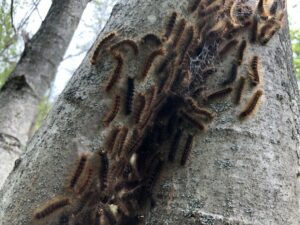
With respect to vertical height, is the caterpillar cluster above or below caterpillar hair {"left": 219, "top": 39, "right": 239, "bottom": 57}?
below

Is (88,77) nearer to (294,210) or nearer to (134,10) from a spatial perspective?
(134,10)

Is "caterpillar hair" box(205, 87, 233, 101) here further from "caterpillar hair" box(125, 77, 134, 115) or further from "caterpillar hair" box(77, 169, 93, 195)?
"caterpillar hair" box(77, 169, 93, 195)

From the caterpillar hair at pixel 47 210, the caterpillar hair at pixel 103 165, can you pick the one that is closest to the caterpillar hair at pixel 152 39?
the caterpillar hair at pixel 103 165

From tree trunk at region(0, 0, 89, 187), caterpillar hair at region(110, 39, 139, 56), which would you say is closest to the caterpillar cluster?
caterpillar hair at region(110, 39, 139, 56)

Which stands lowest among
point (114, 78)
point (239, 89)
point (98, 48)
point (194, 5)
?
point (114, 78)

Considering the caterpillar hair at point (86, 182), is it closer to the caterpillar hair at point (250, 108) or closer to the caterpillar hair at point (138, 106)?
the caterpillar hair at point (138, 106)

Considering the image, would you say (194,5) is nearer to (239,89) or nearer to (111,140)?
(239,89)

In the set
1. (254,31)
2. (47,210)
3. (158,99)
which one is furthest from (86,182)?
(254,31)
